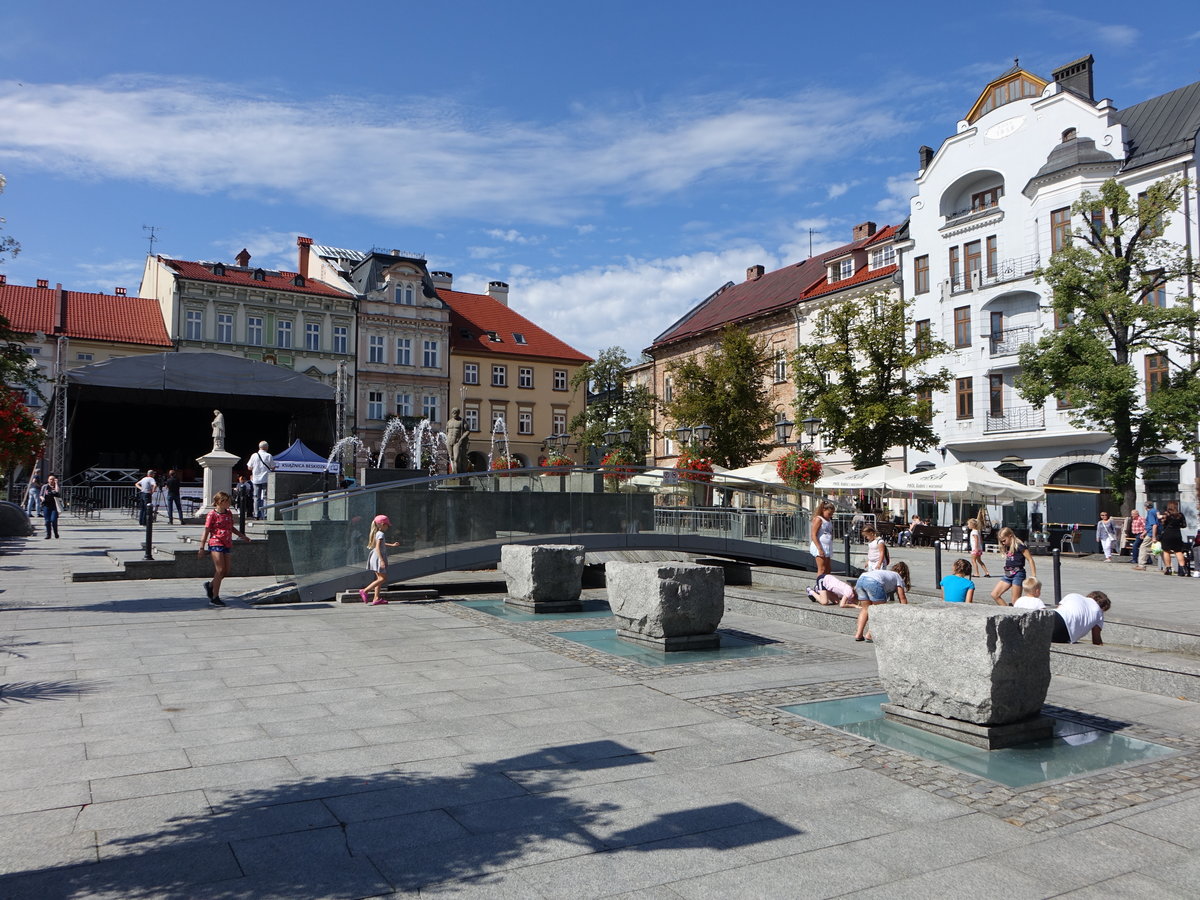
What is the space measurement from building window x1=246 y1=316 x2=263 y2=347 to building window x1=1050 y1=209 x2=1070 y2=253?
132 ft

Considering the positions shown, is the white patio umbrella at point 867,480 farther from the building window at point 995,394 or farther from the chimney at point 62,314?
the chimney at point 62,314

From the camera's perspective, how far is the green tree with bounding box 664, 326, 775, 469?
35.6 metres

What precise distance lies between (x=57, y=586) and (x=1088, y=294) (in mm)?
25317

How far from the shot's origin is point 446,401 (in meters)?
57.9

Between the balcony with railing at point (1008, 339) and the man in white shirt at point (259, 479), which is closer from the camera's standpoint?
the man in white shirt at point (259, 479)

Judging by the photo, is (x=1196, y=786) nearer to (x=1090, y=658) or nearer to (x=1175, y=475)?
(x=1090, y=658)

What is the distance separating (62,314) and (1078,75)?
49761mm

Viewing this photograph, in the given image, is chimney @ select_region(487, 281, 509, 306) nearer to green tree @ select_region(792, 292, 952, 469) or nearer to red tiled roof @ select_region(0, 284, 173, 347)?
red tiled roof @ select_region(0, 284, 173, 347)

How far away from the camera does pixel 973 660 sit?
5961mm

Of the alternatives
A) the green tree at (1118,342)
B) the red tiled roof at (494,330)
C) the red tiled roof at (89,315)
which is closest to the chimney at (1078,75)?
the green tree at (1118,342)

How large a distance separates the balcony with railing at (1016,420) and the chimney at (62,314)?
44.9 metres

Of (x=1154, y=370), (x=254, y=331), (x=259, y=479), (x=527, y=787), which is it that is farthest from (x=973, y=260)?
(x=254, y=331)

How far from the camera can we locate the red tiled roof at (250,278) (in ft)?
167

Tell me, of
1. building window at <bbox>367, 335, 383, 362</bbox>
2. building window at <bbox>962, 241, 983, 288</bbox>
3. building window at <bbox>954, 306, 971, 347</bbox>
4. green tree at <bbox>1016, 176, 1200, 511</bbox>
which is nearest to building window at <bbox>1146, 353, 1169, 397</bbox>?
green tree at <bbox>1016, 176, 1200, 511</bbox>
